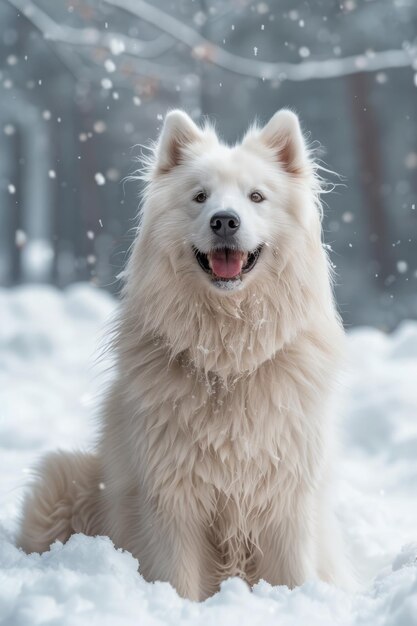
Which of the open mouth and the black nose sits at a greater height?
the black nose

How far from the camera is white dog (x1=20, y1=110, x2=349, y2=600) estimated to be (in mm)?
3268

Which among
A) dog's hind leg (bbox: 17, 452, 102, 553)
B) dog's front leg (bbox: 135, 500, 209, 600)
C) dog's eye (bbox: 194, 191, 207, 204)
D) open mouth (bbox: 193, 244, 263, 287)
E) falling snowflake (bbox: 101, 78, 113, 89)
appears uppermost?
falling snowflake (bbox: 101, 78, 113, 89)

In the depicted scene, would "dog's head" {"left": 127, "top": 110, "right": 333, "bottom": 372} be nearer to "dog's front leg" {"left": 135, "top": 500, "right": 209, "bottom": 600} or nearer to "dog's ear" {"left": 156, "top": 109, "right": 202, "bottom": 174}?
"dog's ear" {"left": 156, "top": 109, "right": 202, "bottom": 174}

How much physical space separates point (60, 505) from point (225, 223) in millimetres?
1604

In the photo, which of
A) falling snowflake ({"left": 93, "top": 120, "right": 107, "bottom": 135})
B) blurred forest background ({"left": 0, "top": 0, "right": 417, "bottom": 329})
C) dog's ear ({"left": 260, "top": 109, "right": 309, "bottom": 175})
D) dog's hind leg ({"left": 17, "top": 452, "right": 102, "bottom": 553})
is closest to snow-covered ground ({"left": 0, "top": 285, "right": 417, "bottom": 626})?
dog's hind leg ({"left": 17, "top": 452, "right": 102, "bottom": 553})

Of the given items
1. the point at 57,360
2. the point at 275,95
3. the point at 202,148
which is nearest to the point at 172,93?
the point at 275,95

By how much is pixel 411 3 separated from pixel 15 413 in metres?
9.52

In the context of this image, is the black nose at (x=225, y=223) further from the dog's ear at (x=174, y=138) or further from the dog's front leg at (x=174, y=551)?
the dog's front leg at (x=174, y=551)

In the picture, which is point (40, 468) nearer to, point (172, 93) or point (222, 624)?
point (222, 624)

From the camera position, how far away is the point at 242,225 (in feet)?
10.4

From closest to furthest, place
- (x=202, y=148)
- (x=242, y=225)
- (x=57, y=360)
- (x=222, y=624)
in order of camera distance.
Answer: (x=222, y=624) → (x=242, y=225) → (x=202, y=148) → (x=57, y=360)

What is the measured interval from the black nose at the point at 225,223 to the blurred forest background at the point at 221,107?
8811mm

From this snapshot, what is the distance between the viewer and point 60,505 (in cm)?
378

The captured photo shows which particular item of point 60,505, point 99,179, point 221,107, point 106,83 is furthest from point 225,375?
point 221,107
